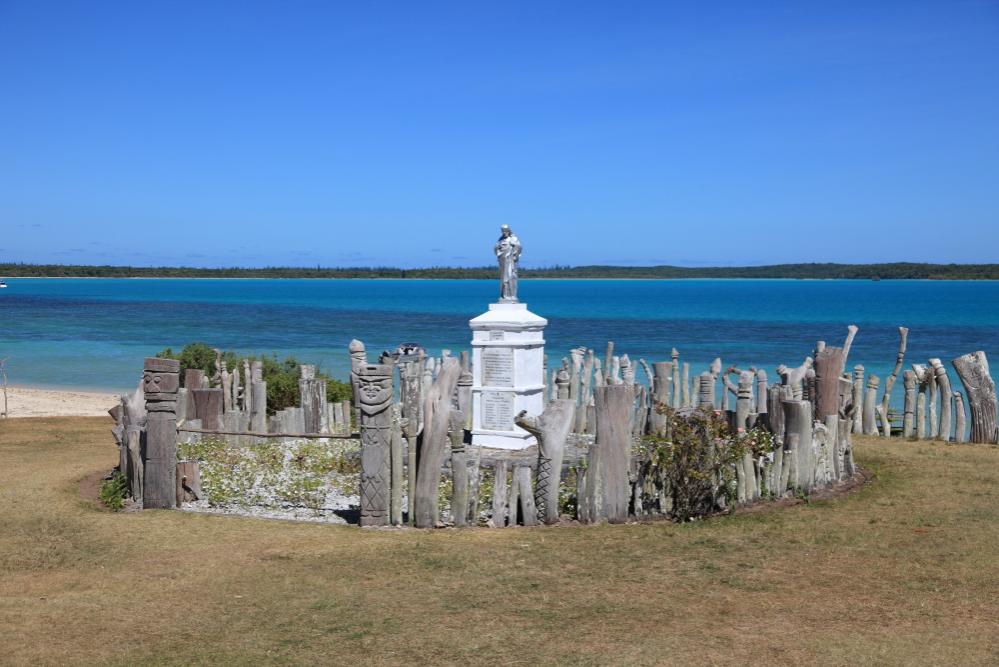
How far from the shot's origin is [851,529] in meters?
9.58

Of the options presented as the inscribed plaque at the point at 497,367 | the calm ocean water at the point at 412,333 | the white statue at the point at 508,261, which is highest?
the white statue at the point at 508,261

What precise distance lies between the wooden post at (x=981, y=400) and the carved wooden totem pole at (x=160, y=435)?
38.7ft

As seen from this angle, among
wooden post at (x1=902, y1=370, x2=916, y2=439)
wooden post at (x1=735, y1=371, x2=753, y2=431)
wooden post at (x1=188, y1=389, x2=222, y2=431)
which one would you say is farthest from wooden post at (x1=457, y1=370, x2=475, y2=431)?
wooden post at (x1=902, y1=370, x2=916, y2=439)

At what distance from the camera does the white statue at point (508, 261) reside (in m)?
15.5

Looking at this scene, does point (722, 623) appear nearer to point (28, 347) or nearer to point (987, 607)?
point (987, 607)

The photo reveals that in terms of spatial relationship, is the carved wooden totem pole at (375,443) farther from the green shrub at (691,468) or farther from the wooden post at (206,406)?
the wooden post at (206,406)

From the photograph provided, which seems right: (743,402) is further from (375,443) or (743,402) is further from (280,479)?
(280,479)

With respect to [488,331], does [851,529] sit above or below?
below

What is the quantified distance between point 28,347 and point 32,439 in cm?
3233

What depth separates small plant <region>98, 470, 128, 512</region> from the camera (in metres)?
11.0

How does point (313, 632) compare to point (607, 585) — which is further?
point (607, 585)

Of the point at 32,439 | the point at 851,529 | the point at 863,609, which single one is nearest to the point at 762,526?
the point at 851,529

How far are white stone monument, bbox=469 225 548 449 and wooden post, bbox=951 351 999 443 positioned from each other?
6.75 m

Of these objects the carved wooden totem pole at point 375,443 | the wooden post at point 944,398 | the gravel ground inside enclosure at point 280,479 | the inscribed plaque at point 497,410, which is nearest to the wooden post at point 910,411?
the wooden post at point 944,398
